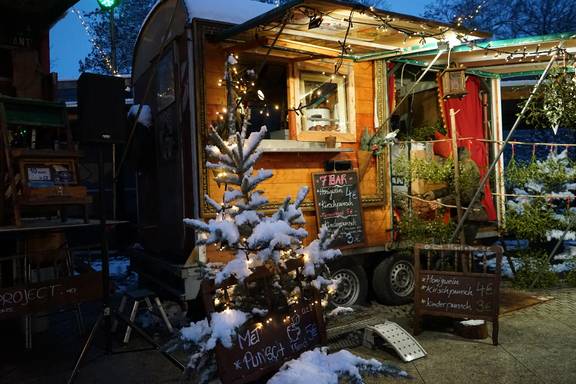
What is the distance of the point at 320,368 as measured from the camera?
3369 mm

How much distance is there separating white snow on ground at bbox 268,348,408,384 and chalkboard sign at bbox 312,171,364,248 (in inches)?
125

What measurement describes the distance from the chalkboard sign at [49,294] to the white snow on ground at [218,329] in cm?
233

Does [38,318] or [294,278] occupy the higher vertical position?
[294,278]

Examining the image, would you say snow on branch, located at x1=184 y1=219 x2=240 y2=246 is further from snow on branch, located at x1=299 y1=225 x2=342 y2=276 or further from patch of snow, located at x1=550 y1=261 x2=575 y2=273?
patch of snow, located at x1=550 y1=261 x2=575 y2=273

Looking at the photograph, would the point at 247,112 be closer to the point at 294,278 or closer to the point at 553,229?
the point at 294,278

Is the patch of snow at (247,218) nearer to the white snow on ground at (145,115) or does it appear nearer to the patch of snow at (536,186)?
the white snow on ground at (145,115)

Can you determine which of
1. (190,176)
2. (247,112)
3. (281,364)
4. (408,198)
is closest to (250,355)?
(281,364)

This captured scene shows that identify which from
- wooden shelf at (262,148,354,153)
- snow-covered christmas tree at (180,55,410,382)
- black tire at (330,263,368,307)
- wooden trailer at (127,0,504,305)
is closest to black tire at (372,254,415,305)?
wooden trailer at (127,0,504,305)

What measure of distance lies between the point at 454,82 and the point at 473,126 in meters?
2.42

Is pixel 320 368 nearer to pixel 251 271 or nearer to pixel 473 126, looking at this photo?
pixel 251 271

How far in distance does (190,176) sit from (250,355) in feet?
10.1

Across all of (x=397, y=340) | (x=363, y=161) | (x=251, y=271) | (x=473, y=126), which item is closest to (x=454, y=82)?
(x=363, y=161)

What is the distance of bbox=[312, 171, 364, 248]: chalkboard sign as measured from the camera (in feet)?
22.1

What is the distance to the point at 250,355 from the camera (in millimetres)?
3547
